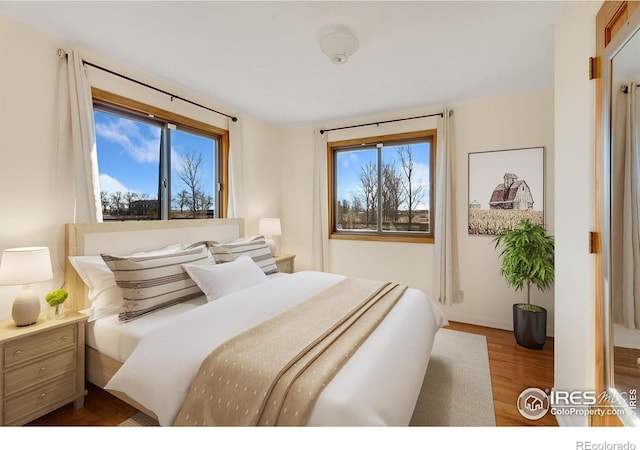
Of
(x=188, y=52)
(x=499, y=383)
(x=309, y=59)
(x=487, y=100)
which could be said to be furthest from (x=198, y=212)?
(x=487, y=100)

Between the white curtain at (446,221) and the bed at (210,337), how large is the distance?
109cm

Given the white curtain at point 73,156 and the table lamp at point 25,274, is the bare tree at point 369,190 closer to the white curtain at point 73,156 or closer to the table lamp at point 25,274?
the white curtain at point 73,156

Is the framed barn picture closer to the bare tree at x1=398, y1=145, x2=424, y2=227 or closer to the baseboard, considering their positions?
the bare tree at x1=398, y1=145, x2=424, y2=227

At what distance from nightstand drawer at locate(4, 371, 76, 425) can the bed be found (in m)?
0.14

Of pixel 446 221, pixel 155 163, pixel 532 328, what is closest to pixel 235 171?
pixel 155 163

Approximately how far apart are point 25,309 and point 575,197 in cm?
330

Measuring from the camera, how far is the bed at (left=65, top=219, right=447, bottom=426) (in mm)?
1240

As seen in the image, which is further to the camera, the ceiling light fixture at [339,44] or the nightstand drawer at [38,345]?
the ceiling light fixture at [339,44]

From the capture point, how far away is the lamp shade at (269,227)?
3865 millimetres

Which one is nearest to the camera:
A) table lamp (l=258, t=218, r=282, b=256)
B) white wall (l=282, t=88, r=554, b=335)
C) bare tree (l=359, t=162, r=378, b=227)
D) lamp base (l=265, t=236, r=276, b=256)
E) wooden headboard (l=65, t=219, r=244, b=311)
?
wooden headboard (l=65, t=219, r=244, b=311)

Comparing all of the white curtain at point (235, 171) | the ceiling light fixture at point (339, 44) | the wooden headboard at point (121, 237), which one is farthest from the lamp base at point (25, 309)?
the ceiling light fixture at point (339, 44)

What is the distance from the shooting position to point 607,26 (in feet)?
4.31

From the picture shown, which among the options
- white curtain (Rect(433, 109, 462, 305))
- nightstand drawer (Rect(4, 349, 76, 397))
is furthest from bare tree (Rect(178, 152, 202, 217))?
white curtain (Rect(433, 109, 462, 305))

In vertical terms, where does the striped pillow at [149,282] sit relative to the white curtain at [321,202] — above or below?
Result: below
